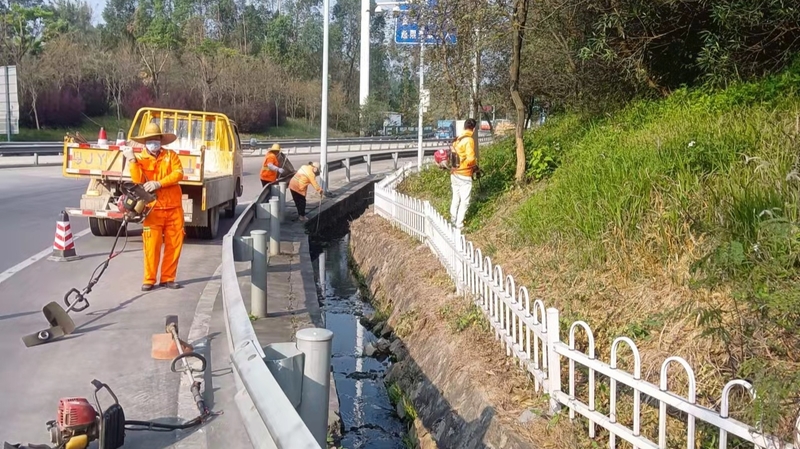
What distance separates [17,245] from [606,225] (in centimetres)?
856

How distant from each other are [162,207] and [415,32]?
7.94m

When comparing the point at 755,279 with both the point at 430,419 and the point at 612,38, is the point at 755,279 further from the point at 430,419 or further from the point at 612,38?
the point at 612,38

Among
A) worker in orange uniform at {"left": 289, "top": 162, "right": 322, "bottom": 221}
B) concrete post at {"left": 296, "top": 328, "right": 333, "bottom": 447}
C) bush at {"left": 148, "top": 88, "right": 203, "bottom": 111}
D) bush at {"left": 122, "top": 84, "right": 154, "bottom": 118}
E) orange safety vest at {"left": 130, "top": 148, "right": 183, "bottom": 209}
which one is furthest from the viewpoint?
bush at {"left": 148, "top": 88, "right": 203, "bottom": 111}

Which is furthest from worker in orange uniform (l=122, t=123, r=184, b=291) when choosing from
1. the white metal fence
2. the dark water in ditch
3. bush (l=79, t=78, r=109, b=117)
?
bush (l=79, t=78, r=109, b=117)

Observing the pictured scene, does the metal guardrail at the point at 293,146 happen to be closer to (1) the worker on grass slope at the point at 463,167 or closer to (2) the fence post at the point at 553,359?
(1) the worker on grass slope at the point at 463,167

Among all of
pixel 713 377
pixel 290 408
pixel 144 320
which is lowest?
pixel 144 320

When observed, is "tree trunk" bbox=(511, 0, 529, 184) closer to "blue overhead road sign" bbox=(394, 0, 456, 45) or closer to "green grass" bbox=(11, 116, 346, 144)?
"blue overhead road sign" bbox=(394, 0, 456, 45)

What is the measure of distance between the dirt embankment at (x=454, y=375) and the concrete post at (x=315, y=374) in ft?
5.90

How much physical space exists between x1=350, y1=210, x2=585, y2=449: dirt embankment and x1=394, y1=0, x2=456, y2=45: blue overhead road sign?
4.67 meters

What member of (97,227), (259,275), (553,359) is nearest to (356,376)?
(259,275)

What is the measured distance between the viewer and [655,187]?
20.3ft

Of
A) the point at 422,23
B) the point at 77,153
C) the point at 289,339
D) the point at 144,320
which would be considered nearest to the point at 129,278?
the point at 144,320

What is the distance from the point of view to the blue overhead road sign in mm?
13090

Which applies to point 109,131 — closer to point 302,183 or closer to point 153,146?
point 302,183
